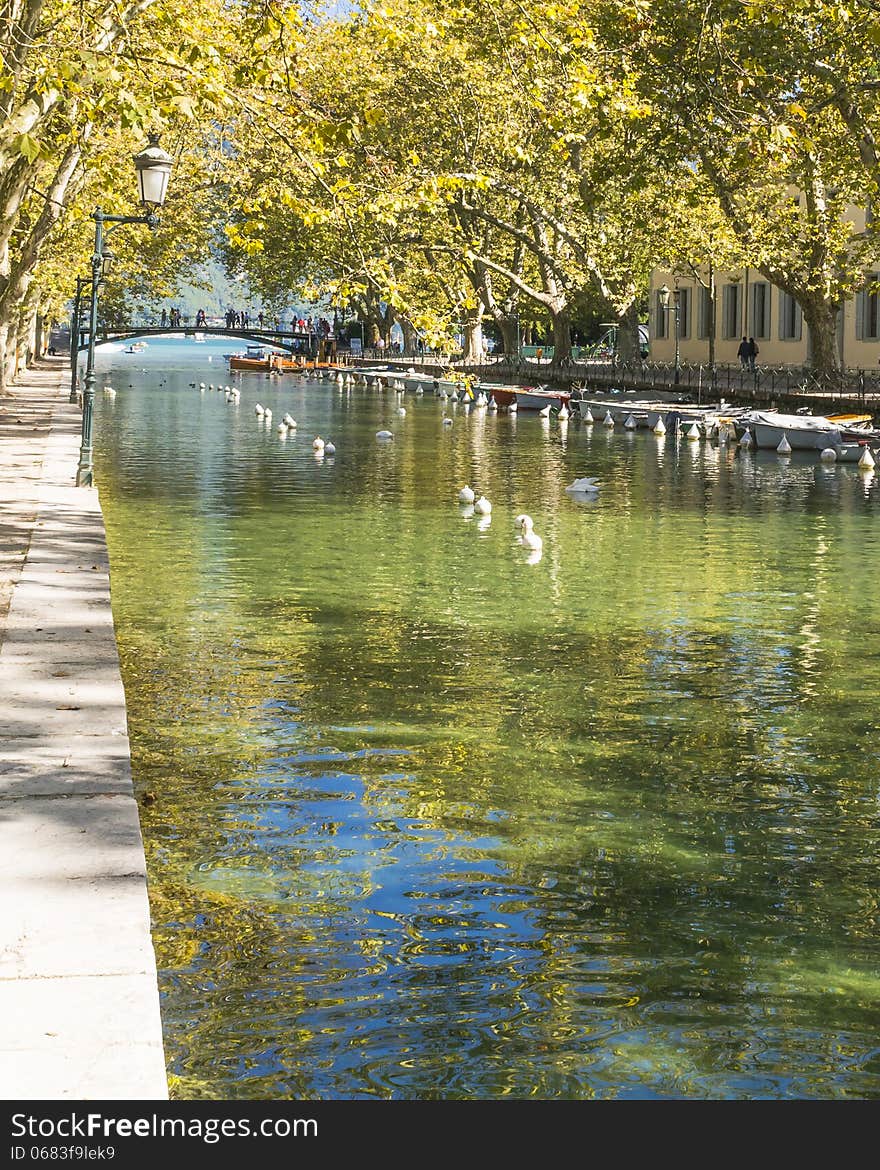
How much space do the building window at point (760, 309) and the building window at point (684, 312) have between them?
9295 millimetres

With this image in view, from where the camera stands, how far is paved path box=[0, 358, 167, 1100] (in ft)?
17.2

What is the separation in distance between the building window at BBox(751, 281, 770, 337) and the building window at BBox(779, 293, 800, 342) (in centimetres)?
146

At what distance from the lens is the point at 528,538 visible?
63.7 ft

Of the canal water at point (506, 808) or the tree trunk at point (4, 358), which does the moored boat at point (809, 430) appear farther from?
the tree trunk at point (4, 358)

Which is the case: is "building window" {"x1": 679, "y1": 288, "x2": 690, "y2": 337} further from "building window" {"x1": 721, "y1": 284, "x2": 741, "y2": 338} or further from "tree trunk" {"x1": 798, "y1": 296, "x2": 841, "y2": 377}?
"tree trunk" {"x1": 798, "y1": 296, "x2": 841, "y2": 377}

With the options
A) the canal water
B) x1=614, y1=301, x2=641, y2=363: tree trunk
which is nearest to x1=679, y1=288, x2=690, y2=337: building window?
x1=614, y1=301, x2=641, y2=363: tree trunk

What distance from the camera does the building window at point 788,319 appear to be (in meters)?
59.0

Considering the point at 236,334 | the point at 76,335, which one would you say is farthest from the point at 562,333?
the point at 236,334

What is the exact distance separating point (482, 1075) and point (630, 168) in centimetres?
3231

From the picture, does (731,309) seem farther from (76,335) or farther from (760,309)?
(76,335)

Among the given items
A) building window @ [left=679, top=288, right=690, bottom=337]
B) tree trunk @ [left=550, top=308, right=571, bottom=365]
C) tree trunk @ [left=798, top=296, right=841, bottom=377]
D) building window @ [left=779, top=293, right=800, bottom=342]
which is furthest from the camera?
building window @ [left=679, top=288, right=690, bottom=337]

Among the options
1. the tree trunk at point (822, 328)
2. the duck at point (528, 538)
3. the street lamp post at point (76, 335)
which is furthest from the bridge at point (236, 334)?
the duck at point (528, 538)

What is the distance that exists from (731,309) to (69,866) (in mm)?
61138
